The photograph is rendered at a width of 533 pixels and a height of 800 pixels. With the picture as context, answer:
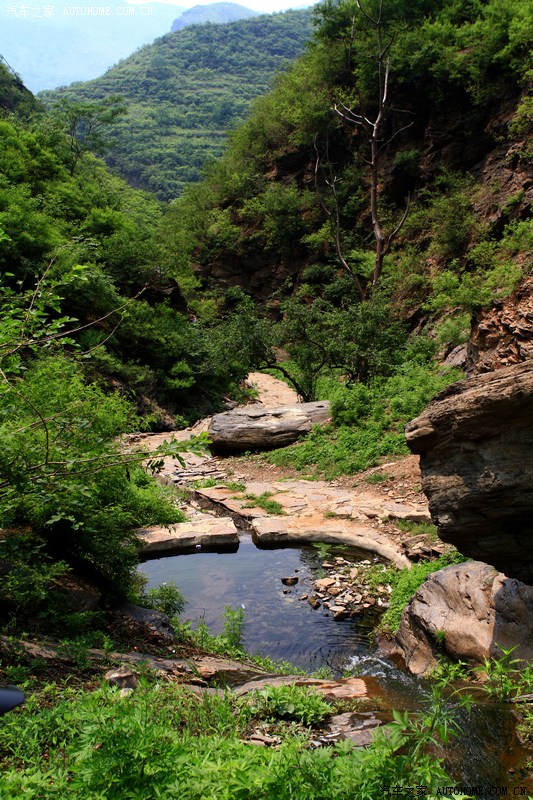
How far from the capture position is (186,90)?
74.9m

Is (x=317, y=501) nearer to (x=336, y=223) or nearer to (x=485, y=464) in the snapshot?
(x=485, y=464)

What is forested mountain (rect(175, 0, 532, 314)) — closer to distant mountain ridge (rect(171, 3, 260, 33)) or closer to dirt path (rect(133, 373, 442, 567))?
dirt path (rect(133, 373, 442, 567))

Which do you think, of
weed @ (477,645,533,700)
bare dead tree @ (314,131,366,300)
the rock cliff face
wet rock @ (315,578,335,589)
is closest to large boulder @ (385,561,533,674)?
weed @ (477,645,533,700)

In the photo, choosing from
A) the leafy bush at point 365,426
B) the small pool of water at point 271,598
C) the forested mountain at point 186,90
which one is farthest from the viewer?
the forested mountain at point 186,90

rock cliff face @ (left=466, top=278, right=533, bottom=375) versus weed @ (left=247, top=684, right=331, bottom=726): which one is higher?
rock cliff face @ (left=466, top=278, right=533, bottom=375)

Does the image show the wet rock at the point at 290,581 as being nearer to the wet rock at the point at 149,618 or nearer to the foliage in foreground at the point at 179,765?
the wet rock at the point at 149,618

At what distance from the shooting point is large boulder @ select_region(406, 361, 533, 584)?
11.7 ft

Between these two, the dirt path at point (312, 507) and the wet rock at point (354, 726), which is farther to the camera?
the dirt path at point (312, 507)

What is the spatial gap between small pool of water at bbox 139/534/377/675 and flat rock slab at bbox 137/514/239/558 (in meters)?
0.15

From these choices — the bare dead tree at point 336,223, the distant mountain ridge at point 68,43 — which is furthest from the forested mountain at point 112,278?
Result: the distant mountain ridge at point 68,43

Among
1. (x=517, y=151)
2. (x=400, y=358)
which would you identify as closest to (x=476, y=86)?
(x=517, y=151)

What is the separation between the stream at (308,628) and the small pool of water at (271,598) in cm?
1

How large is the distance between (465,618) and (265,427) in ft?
28.4

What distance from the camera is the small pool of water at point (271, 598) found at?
217 inches
